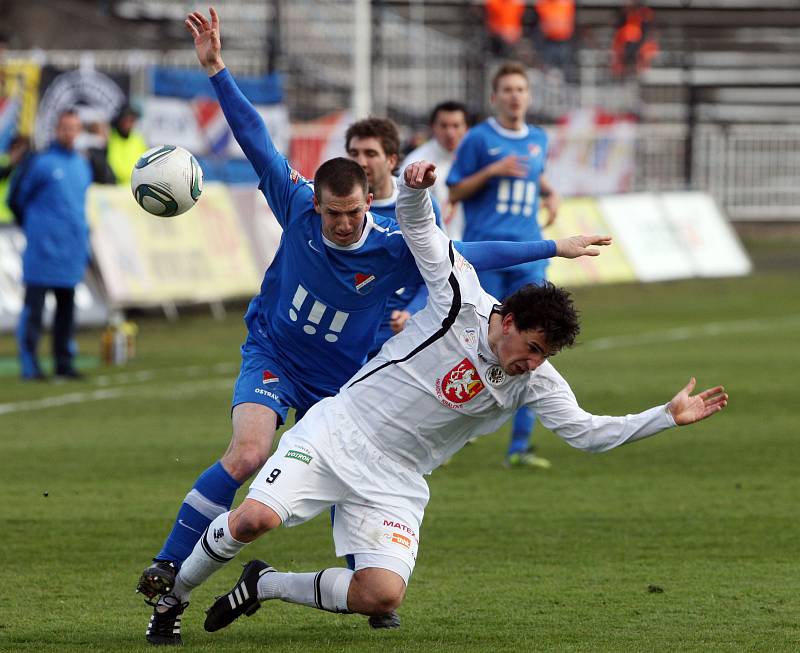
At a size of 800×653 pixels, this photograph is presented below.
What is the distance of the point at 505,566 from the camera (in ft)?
23.6

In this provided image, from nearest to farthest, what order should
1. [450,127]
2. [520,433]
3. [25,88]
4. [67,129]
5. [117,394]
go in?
1. [520,433]
2. [450,127]
3. [117,394]
4. [67,129]
5. [25,88]

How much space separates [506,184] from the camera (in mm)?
10219

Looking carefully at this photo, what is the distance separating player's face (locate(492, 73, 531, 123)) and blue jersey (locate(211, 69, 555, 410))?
3648 millimetres

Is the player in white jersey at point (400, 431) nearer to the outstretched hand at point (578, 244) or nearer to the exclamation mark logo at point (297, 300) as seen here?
the outstretched hand at point (578, 244)

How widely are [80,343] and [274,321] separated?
10258 millimetres

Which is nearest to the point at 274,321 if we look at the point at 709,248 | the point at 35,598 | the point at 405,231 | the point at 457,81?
the point at 405,231

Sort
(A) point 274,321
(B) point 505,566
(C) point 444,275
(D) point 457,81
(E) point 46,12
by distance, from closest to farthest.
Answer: (C) point 444,275 < (A) point 274,321 < (B) point 505,566 < (E) point 46,12 < (D) point 457,81

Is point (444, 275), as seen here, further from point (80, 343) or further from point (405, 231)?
point (80, 343)

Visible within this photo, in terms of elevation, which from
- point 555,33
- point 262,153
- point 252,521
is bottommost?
point 252,521

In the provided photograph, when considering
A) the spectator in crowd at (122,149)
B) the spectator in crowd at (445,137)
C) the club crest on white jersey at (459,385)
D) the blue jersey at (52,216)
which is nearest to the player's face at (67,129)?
the blue jersey at (52,216)

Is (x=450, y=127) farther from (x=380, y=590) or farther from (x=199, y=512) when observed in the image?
(x=380, y=590)

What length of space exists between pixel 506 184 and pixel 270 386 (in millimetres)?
4216

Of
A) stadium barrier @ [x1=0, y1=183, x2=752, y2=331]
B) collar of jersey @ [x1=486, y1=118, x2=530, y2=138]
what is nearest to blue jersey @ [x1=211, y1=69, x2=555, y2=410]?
collar of jersey @ [x1=486, y1=118, x2=530, y2=138]

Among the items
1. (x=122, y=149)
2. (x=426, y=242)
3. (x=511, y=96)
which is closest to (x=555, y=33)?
(x=122, y=149)
